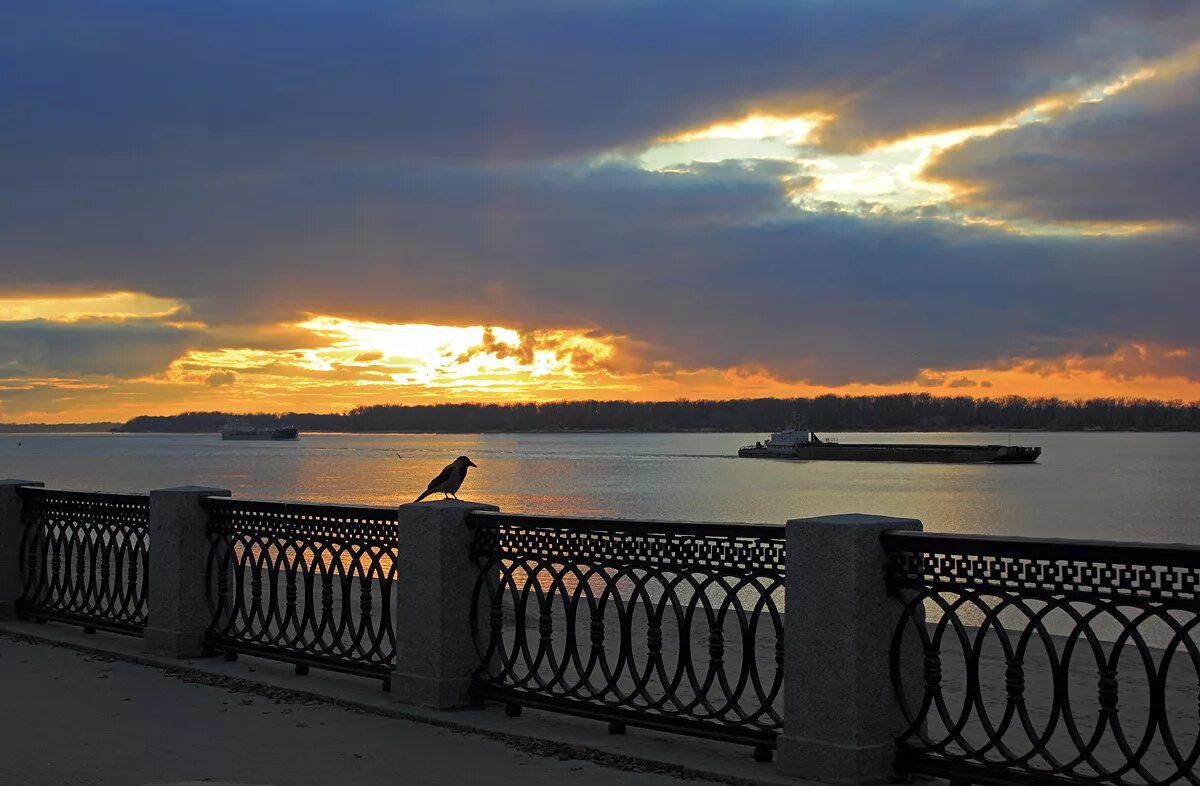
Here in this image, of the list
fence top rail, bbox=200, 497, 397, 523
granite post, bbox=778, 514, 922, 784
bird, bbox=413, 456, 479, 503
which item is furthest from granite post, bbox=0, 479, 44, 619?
granite post, bbox=778, 514, 922, 784

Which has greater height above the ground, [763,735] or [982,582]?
[982,582]

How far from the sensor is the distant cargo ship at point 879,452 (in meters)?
155

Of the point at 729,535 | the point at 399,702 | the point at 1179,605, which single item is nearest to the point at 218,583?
the point at 399,702

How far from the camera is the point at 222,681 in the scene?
9.32 meters

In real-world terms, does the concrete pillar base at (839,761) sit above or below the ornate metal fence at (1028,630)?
below

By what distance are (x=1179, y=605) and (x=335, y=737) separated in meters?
4.75

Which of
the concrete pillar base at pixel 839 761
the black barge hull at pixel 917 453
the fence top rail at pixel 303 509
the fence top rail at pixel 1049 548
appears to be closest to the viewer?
the fence top rail at pixel 1049 548

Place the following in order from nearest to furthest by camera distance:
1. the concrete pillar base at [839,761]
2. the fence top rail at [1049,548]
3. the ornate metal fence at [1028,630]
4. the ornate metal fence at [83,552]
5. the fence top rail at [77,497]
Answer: the fence top rail at [1049,548] → the ornate metal fence at [1028,630] → the concrete pillar base at [839,761] → the fence top rail at [77,497] → the ornate metal fence at [83,552]

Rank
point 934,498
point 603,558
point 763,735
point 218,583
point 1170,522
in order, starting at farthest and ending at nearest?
point 934,498, point 1170,522, point 218,583, point 603,558, point 763,735

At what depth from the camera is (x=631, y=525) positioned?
7.42 metres

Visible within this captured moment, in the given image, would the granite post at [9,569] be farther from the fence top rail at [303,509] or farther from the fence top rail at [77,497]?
the fence top rail at [303,509]

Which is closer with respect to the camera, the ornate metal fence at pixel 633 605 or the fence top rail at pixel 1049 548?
the fence top rail at pixel 1049 548

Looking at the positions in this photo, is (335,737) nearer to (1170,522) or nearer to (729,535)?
(729,535)

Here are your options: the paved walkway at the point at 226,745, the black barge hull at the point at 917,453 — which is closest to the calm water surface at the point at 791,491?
the black barge hull at the point at 917,453
